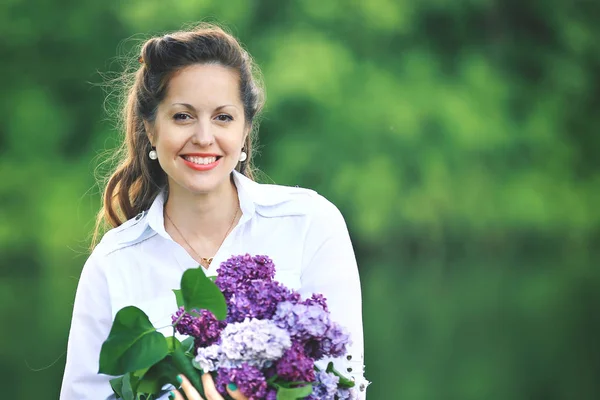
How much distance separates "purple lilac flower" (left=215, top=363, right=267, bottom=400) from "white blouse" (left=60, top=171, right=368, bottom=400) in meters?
0.62

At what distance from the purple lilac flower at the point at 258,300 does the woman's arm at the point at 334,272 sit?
55 centimetres

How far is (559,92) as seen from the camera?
19.4 meters

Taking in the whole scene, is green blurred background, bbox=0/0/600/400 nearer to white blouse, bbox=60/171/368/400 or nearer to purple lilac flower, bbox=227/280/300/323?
white blouse, bbox=60/171/368/400

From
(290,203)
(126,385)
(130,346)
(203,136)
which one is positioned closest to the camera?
(130,346)

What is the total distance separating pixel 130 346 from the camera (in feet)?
7.54

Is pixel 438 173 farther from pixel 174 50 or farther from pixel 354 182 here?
pixel 174 50

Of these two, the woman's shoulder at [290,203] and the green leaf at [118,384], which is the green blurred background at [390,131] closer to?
the woman's shoulder at [290,203]

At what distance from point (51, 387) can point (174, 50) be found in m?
6.43

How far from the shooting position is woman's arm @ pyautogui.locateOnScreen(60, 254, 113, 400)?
287 centimetres

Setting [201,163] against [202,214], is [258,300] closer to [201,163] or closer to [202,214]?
[201,163]

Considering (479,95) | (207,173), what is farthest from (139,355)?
(479,95)

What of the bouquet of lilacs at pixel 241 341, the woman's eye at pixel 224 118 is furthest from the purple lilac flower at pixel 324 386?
the woman's eye at pixel 224 118

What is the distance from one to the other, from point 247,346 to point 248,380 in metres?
0.07

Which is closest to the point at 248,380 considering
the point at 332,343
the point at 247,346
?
the point at 247,346
